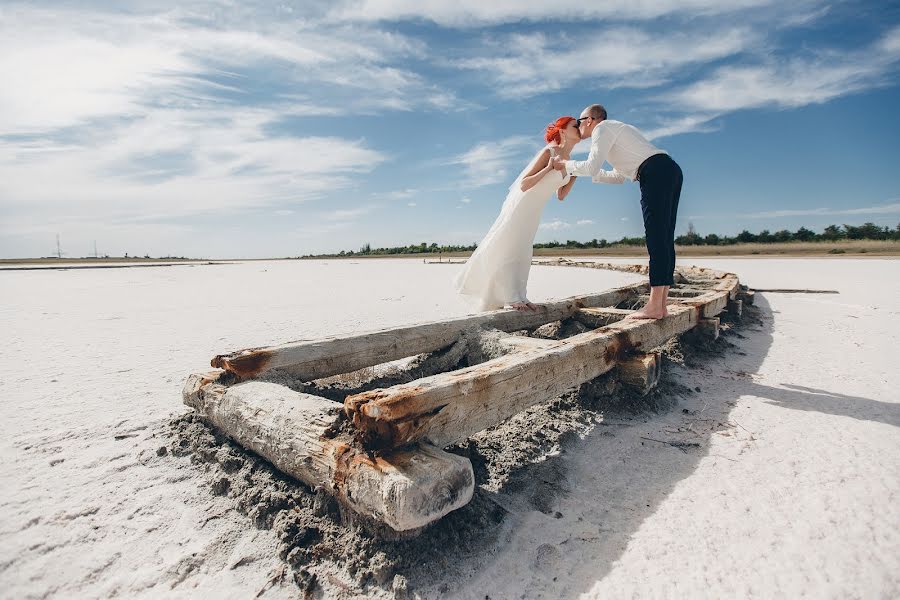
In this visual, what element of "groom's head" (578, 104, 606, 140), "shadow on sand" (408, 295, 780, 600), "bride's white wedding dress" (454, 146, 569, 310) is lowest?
"shadow on sand" (408, 295, 780, 600)

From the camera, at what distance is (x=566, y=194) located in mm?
4668

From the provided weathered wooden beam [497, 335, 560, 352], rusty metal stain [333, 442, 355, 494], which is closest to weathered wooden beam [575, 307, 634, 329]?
weathered wooden beam [497, 335, 560, 352]

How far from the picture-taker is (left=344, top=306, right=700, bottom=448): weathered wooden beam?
1.73 m

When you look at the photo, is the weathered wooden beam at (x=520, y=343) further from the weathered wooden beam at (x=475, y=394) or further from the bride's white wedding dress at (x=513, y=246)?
the bride's white wedding dress at (x=513, y=246)

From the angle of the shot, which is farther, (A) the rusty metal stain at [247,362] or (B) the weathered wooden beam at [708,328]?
(B) the weathered wooden beam at [708,328]

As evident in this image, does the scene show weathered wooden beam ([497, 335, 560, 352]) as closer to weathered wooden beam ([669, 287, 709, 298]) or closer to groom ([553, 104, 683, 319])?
groom ([553, 104, 683, 319])

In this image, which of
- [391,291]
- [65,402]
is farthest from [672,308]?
[391,291]

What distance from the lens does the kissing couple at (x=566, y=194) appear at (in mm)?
3908

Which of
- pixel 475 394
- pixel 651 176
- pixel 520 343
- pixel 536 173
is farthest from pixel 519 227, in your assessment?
pixel 475 394

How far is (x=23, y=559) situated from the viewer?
166cm

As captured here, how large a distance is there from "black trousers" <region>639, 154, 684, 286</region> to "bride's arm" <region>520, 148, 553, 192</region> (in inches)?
35.8

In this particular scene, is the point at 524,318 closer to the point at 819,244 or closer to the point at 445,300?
the point at 445,300

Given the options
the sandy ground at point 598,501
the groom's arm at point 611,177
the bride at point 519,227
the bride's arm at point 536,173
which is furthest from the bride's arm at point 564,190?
the sandy ground at point 598,501

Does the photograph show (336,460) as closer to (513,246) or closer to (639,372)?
(639,372)
